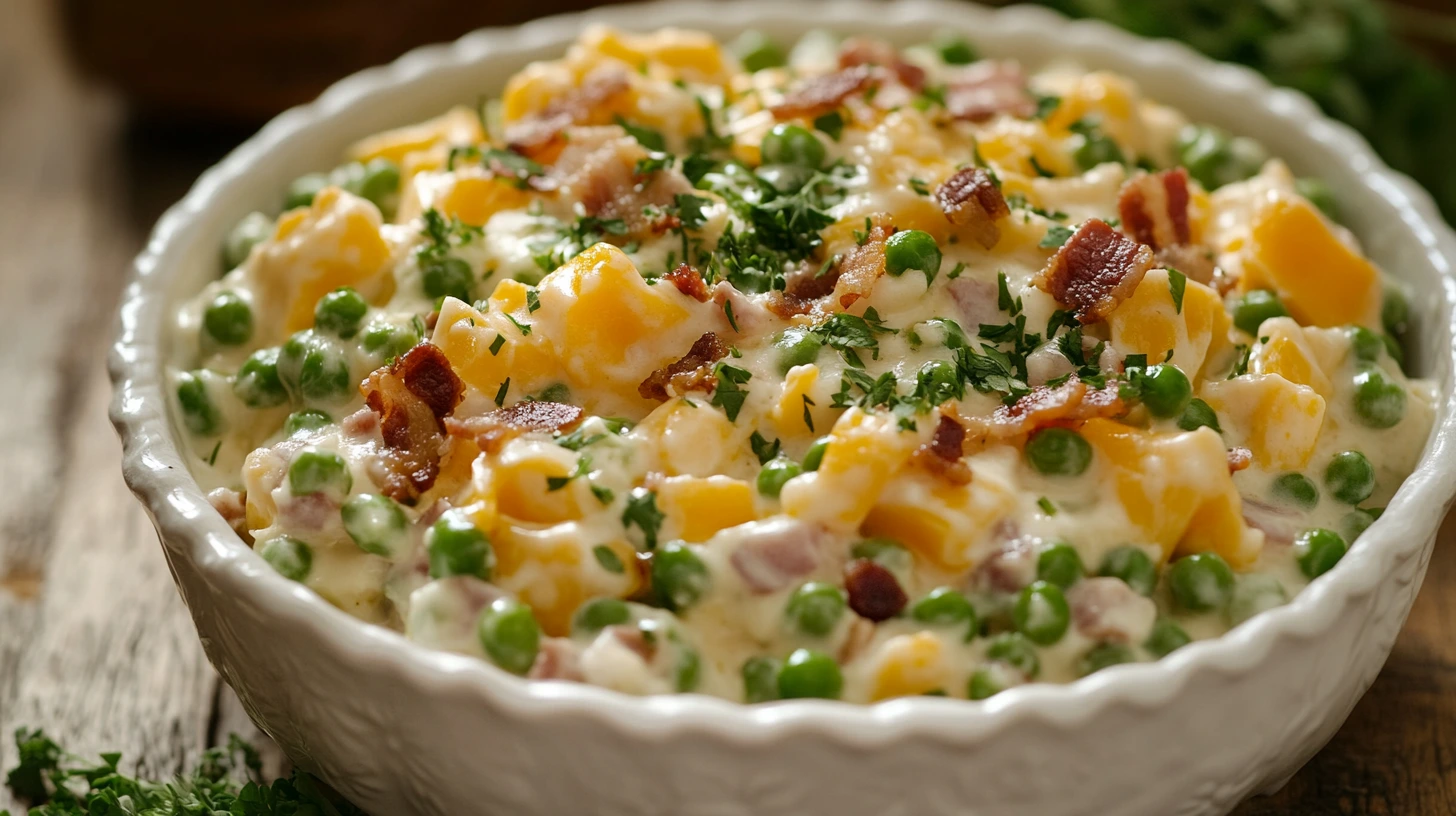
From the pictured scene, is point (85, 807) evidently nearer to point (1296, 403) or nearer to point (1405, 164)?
point (1296, 403)

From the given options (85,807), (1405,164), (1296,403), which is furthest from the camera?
(1405,164)

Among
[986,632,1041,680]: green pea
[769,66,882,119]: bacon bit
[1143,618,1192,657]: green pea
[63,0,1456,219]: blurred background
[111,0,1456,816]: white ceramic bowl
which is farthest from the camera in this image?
[63,0,1456,219]: blurred background

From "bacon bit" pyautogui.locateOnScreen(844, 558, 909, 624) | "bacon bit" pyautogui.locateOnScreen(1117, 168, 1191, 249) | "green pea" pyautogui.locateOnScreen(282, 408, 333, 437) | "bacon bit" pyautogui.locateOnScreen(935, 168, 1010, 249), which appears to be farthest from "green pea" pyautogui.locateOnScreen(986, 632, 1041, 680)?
"green pea" pyautogui.locateOnScreen(282, 408, 333, 437)

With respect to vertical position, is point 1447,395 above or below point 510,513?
below

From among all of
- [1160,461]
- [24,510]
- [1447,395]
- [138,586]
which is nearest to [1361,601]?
[1160,461]

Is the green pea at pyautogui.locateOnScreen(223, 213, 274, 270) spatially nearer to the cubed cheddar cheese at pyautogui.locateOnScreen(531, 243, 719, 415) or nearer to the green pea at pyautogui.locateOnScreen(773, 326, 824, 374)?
the cubed cheddar cheese at pyautogui.locateOnScreen(531, 243, 719, 415)

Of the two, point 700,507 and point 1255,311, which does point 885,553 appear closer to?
point 700,507
